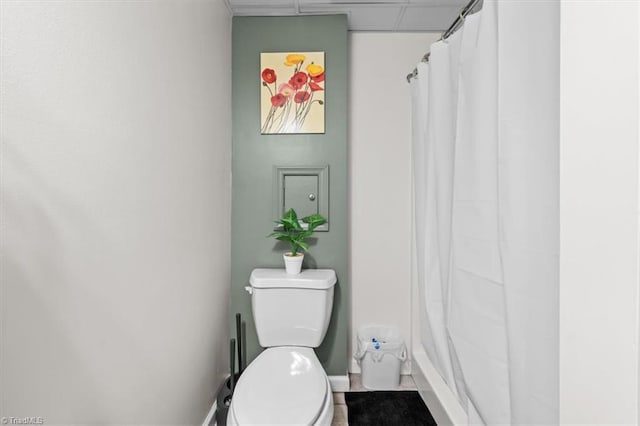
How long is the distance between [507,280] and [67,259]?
1061mm

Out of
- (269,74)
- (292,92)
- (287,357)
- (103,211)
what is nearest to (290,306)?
(287,357)

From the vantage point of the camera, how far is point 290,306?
172 centimetres

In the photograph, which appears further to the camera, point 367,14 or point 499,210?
point 367,14

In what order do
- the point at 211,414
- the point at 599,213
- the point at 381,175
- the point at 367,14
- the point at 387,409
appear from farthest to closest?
the point at 381,175 → the point at 367,14 → the point at 387,409 → the point at 211,414 → the point at 599,213

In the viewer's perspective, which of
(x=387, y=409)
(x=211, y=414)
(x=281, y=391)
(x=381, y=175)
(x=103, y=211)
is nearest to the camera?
(x=103, y=211)

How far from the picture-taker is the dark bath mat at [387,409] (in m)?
1.69

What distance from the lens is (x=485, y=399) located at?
3.51 feet

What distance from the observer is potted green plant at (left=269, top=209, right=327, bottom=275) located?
5.93 ft

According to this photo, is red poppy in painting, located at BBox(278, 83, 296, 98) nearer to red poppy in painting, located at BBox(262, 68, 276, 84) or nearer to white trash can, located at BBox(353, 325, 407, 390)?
red poppy in painting, located at BBox(262, 68, 276, 84)

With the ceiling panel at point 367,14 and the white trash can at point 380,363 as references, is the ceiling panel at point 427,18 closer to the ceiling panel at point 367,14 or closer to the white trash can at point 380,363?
the ceiling panel at point 367,14

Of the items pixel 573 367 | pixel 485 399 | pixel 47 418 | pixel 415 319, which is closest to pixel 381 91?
pixel 415 319

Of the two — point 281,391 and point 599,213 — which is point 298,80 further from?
point 599,213

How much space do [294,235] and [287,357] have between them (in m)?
0.65

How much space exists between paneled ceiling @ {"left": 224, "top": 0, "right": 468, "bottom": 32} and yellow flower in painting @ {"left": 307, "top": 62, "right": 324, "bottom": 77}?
29cm
